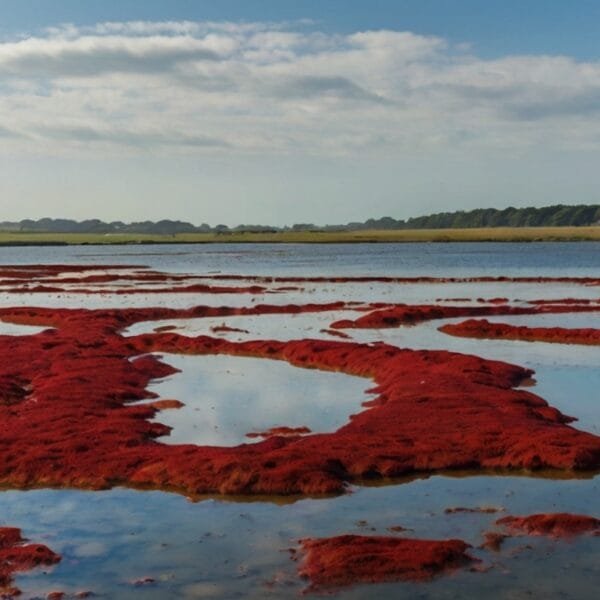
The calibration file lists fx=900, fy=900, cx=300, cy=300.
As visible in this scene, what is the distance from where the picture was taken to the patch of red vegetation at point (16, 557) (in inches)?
619

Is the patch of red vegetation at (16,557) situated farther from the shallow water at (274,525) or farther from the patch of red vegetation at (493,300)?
the patch of red vegetation at (493,300)

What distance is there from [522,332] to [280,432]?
2662 cm

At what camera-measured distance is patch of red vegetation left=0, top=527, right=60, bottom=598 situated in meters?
15.7

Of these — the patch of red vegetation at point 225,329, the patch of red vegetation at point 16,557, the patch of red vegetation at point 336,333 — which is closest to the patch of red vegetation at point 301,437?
the patch of red vegetation at point 16,557

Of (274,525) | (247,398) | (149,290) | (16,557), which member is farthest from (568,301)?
(16,557)

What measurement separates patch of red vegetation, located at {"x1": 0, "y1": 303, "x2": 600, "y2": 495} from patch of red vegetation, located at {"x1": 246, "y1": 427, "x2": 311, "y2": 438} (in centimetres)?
107

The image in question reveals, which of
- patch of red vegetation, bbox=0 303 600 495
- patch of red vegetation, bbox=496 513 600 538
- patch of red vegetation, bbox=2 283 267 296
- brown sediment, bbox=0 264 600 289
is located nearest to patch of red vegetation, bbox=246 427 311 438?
patch of red vegetation, bbox=0 303 600 495

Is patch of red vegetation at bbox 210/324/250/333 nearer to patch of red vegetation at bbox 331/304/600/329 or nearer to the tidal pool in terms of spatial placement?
patch of red vegetation at bbox 331/304/600/329

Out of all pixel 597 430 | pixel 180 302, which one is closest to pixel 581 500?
pixel 597 430

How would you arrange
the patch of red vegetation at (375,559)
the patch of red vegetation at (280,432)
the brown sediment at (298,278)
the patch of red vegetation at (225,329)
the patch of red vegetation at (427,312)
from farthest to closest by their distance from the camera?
the brown sediment at (298,278), the patch of red vegetation at (427,312), the patch of red vegetation at (225,329), the patch of red vegetation at (280,432), the patch of red vegetation at (375,559)

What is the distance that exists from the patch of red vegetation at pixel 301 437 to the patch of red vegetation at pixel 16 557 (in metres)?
4.08

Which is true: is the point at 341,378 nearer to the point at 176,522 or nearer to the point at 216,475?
the point at 216,475

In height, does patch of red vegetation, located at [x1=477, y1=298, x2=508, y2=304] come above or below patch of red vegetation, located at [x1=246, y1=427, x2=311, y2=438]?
above

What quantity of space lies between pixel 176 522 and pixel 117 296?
199 feet
